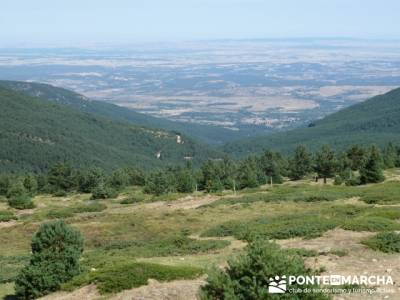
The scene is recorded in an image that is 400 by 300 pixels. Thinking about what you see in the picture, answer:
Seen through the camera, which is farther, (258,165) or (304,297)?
(258,165)

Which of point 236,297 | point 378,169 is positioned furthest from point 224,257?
point 378,169

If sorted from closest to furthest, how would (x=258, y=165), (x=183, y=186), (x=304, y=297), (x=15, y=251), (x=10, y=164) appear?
(x=304, y=297), (x=15, y=251), (x=183, y=186), (x=258, y=165), (x=10, y=164)

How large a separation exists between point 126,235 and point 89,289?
56.8 ft

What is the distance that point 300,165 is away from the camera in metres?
88.3

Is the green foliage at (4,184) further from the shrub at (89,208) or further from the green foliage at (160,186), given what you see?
the shrub at (89,208)

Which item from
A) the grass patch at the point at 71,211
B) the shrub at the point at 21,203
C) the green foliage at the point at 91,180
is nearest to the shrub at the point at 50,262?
the grass patch at the point at 71,211

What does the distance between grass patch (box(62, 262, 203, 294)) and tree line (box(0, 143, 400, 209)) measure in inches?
1831

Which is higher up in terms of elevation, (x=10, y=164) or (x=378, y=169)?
(x=378, y=169)

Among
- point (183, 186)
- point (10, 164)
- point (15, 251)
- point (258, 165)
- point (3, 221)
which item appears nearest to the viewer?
point (15, 251)

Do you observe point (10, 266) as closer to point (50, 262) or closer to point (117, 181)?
point (50, 262)

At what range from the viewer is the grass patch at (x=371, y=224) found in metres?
26.1

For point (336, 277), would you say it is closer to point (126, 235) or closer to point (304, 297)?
point (304, 297)

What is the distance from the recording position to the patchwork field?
18.9 metres

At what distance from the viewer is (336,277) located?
681 inches
